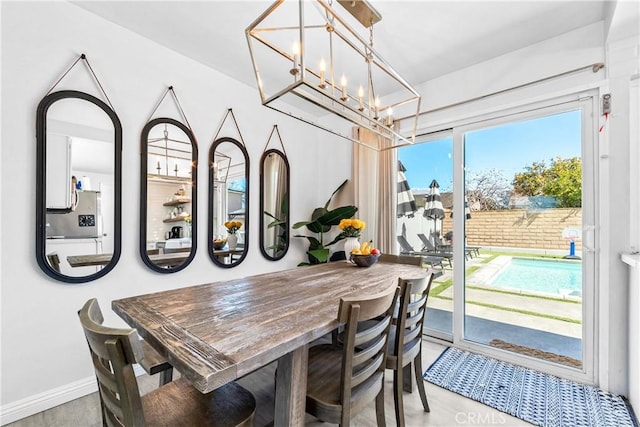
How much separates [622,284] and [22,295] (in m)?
4.02

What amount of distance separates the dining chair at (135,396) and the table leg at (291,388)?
13cm

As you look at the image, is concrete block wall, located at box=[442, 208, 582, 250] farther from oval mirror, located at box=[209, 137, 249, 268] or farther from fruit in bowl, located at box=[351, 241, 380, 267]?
oval mirror, located at box=[209, 137, 249, 268]

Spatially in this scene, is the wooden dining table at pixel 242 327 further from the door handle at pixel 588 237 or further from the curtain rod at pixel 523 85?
the curtain rod at pixel 523 85

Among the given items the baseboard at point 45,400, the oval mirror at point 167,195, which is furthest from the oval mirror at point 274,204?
the baseboard at point 45,400

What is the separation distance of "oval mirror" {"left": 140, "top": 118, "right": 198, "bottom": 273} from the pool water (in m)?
2.91

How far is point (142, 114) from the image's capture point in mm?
2334

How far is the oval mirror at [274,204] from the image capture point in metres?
3.24

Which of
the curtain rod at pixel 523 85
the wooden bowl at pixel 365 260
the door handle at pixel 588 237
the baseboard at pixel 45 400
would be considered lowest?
the baseboard at pixel 45 400

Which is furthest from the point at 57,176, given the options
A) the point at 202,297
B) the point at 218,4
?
the point at 218,4

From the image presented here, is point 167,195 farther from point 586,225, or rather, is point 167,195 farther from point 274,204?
point 586,225

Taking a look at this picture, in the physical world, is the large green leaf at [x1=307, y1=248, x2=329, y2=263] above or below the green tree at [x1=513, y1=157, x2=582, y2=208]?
below

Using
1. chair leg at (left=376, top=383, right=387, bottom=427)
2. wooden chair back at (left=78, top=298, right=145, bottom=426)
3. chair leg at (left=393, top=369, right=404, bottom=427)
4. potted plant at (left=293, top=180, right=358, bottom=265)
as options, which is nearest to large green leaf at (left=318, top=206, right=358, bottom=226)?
potted plant at (left=293, top=180, right=358, bottom=265)

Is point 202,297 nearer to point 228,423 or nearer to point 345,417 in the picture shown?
point 228,423

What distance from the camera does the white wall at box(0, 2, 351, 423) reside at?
69.4 inches
